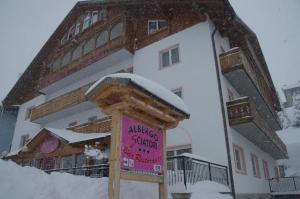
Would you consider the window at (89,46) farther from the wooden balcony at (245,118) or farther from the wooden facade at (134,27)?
the wooden balcony at (245,118)

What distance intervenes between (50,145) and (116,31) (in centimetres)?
914

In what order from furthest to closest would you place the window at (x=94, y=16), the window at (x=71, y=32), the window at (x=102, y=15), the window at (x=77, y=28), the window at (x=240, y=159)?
the window at (x=71, y=32) → the window at (x=77, y=28) → the window at (x=94, y=16) → the window at (x=102, y=15) → the window at (x=240, y=159)

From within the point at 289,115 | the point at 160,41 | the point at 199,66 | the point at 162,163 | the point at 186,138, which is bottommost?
the point at 162,163

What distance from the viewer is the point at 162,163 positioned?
6480 mm

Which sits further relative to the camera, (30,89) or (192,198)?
(30,89)

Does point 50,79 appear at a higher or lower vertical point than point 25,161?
higher

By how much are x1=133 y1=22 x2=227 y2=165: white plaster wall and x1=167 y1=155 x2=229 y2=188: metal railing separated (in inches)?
27.4

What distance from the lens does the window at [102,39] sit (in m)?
19.7

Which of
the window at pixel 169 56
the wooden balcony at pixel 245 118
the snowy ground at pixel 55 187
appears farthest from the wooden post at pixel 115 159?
the window at pixel 169 56

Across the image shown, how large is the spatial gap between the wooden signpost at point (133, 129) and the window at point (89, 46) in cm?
1558

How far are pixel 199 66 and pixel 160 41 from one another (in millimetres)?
3873

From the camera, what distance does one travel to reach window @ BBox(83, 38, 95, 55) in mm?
20763

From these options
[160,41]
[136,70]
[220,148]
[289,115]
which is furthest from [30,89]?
[289,115]

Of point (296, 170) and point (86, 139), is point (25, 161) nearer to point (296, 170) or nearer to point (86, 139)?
Result: point (86, 139)
